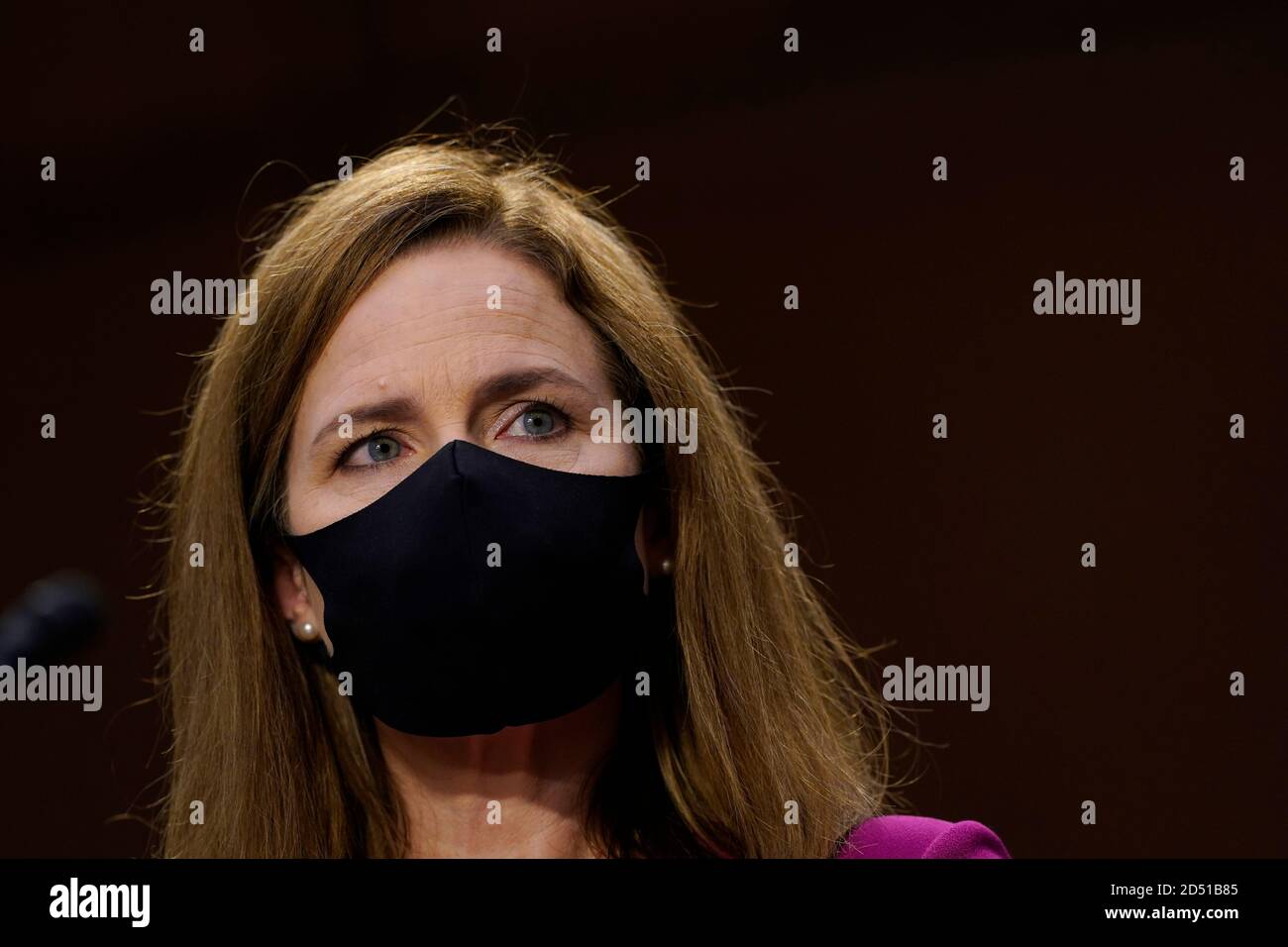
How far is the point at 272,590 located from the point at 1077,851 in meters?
1.49

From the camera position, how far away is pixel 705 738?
5.95 ft

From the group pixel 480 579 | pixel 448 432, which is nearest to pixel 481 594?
pixel 480 579

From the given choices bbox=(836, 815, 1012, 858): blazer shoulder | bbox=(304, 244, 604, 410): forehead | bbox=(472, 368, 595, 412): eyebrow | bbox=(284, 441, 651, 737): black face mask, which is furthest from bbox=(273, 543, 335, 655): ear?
bbox=(836, 815, 1012, 858): blazer shoulder

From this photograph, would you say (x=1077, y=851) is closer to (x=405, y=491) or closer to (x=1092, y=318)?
(x=1092, y=318)

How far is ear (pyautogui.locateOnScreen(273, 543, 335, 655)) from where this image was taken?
6.11 ft

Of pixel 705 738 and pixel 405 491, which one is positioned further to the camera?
pixel 705 738

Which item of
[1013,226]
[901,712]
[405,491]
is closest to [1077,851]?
[901,712]

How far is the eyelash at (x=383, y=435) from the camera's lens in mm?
1746

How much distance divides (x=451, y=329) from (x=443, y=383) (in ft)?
0.24

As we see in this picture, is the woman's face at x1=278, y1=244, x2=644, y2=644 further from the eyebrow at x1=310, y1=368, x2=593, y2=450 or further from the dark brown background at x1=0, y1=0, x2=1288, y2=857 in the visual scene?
the dark brown background at x1=0, y1=0, x2=1288, y2=857

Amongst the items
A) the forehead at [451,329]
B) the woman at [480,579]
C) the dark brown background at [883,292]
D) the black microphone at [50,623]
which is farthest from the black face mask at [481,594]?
the dark brown background at [883,292]

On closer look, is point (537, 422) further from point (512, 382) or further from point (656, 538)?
point (656, 538)

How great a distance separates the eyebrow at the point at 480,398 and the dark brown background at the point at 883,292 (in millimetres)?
962

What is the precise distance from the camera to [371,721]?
6.23 feet
